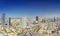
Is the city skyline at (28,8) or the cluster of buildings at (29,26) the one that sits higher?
the city skyline at (28,8)

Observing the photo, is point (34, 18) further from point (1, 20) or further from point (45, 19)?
point (1, 20)

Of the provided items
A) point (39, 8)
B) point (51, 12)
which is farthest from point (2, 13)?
point (51, 12)

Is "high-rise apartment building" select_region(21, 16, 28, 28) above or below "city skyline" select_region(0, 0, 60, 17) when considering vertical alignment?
below

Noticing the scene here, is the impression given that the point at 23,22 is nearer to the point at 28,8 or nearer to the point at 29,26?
the point at 29,26

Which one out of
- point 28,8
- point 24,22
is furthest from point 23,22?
point 28,8

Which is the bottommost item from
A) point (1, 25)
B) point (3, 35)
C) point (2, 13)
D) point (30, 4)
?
point (3, 35)

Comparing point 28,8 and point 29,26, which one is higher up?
point 28,8

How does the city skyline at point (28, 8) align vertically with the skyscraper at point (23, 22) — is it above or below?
above

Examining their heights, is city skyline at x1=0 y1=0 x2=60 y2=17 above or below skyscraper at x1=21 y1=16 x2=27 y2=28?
above
